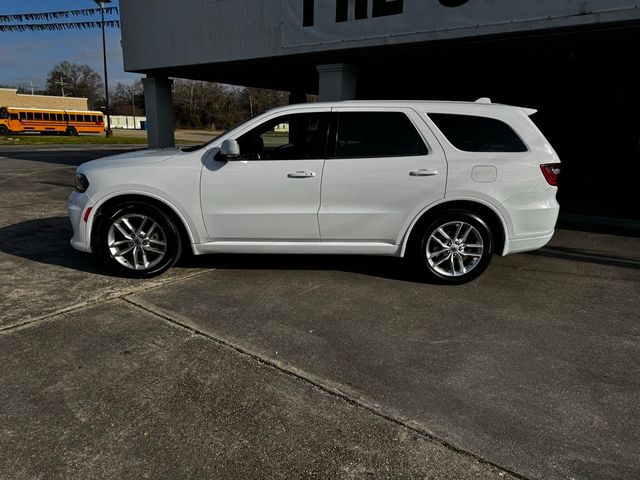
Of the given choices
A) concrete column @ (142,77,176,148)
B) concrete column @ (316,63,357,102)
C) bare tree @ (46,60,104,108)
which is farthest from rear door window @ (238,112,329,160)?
bare tree @ (46,60,104,108)

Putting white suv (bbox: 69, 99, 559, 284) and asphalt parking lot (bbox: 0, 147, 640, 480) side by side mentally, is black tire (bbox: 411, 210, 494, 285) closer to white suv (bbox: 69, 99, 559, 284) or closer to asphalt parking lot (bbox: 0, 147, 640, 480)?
white suv (bbox: 69, 99, 559, 284)

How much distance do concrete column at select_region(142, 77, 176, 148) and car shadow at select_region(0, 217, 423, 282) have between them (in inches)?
424

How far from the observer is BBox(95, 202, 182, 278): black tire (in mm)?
4453

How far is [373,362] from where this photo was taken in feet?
10.0

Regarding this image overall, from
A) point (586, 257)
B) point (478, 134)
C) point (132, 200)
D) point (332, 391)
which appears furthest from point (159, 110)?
point (332, 391)

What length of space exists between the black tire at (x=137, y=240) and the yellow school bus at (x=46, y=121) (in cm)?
4825

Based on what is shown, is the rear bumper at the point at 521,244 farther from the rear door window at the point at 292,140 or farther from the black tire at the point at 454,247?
the rear door window at the point at 292,140

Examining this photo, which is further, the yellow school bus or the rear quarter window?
the yellow school bus

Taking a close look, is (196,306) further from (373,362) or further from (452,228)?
(452,228)

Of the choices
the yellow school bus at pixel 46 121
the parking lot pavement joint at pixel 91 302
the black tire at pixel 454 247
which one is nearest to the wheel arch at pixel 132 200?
the parking lot pavement joint at pixel 91 302

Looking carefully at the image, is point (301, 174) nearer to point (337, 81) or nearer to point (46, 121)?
point (337, 81)

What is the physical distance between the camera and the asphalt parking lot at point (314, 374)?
217 centimetres

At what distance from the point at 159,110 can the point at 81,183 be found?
12653 millimetres

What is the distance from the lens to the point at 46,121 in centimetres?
4550
